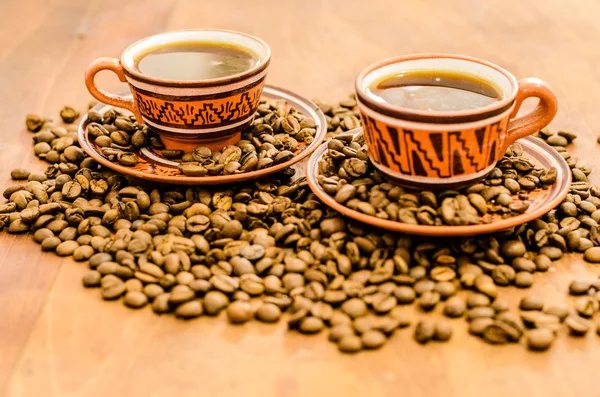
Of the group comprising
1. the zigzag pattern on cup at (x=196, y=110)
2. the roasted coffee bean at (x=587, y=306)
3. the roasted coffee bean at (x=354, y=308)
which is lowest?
the roasted coffee bean at (x=354, y=308)

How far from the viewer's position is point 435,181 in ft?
3.77

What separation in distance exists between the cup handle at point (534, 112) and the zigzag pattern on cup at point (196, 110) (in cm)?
49

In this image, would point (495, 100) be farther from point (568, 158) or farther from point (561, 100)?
point (561, 100)

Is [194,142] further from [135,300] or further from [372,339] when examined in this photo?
[372,339]

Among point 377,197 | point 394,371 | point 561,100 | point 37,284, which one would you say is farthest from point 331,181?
point 561,100

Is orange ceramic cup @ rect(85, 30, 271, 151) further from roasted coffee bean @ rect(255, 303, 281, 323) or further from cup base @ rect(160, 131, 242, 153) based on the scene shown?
roasted coffee bean @ rect(255, 303, 281, 323)

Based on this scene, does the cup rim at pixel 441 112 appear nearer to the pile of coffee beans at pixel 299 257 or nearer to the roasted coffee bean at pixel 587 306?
the pile of coffee beans at pixel 299 257

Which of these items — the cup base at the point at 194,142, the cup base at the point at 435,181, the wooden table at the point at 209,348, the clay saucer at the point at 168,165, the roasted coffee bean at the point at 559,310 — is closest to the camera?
the wooden table at the point at 209,348

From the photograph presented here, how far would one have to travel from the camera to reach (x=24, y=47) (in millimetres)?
2102

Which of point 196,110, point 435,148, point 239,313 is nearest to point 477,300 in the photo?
point 435,148

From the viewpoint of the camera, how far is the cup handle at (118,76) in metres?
1.38

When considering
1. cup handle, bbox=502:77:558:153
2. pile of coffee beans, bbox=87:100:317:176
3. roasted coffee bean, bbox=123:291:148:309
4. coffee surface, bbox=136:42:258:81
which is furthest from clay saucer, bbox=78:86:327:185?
cup handle, bbox=502:77:558:153

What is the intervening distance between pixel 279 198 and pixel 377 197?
0.70 ft

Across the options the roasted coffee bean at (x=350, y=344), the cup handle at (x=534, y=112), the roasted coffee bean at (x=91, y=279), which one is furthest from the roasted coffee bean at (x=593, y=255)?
the roasted coffee bean at (x=91, y=279)
